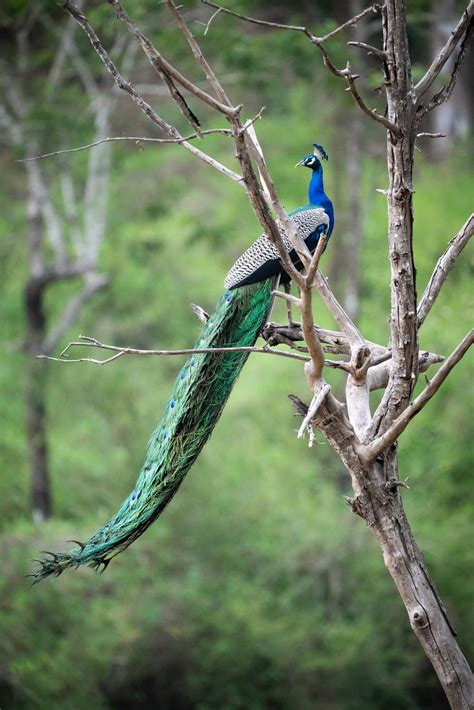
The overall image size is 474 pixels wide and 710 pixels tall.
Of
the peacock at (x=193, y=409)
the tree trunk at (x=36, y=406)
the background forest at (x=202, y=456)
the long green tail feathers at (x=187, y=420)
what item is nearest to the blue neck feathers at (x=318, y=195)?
the peacock at (x=193, y=409)

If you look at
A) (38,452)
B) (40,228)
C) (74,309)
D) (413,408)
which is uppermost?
(40,228)

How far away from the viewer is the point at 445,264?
12.6 ft

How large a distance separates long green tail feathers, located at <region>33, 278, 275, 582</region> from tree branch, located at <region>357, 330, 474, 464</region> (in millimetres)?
670

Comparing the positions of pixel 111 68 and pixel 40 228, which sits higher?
pixel 40 228

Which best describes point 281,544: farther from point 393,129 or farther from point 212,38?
point 393,129

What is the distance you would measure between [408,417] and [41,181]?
9120mm

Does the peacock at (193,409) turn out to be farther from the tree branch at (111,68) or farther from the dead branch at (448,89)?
the dead branch at (448,89)

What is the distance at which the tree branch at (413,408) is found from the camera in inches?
133

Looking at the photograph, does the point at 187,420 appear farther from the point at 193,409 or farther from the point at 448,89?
the point at 448,89

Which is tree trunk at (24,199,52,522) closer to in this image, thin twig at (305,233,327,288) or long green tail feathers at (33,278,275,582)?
long green tail feathers at (33,278,275,582)

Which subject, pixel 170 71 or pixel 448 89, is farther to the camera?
pixel 448 89

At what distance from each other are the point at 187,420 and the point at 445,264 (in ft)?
3.91

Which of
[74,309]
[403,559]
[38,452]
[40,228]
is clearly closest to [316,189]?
[403,559]

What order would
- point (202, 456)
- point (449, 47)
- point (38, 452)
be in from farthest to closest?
point (202, 456) → point (38, 452) → point (449, 47)
